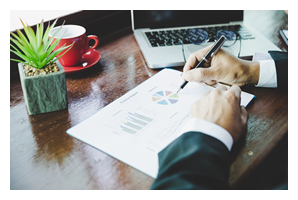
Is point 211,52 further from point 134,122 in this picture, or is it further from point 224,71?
point 134,122

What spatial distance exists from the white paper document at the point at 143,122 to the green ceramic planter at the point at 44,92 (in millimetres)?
114

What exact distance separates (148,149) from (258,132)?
12.2 inches

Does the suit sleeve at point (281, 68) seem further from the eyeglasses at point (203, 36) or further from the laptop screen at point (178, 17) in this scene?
the laptop screen at point (178, 17)

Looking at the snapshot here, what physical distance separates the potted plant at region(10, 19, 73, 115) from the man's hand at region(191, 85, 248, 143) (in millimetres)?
398

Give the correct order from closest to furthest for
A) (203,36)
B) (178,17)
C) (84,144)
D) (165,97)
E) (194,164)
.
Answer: (194,164)
(84,144)
(165,97)
(203,36)
(178,17)

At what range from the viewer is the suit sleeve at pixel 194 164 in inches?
18.7

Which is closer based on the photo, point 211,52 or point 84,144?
point 84,144

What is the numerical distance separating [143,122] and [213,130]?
0.20 metres

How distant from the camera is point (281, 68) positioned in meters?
0.86

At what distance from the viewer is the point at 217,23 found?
1.25 m

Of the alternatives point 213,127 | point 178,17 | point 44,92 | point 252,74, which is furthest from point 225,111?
point 178,17

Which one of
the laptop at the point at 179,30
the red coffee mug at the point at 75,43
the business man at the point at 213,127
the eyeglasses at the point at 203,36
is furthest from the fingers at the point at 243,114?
the red coffee mug at the point at 75,43

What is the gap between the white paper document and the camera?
583mm

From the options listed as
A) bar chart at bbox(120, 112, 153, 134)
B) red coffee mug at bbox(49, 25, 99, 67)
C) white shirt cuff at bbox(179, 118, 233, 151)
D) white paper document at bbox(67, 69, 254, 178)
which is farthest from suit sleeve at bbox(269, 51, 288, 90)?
red coffee mug at bbox(49, 25, 99, 67)
